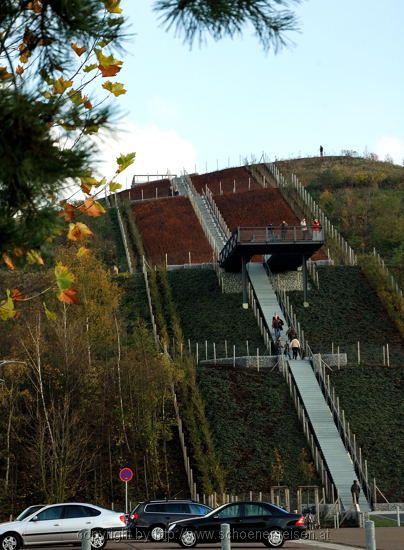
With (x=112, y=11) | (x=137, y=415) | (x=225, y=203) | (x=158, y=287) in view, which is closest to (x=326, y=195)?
(x=225, y=203)

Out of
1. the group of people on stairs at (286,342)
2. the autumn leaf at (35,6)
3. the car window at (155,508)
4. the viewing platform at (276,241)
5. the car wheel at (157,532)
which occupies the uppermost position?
the viewing platform at (276,241)

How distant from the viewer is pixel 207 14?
1003 centimetres

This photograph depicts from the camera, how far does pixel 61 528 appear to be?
30062 millimetres

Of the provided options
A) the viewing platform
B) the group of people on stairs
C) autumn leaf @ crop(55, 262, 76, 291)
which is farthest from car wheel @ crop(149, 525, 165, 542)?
the viewing platform

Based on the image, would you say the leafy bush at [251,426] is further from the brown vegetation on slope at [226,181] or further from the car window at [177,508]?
the brown vegetation on slope at [226,181]

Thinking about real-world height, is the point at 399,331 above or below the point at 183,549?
above

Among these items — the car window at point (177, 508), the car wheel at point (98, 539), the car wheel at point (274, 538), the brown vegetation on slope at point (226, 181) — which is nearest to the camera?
the car wheel at point (274, 538)

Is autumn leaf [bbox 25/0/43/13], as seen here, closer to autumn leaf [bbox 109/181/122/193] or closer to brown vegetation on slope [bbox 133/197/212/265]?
autumn leaf [bbox 109/181/122/193]

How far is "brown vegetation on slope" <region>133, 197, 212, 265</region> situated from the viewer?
258 feet

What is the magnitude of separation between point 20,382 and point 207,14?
38.7 m

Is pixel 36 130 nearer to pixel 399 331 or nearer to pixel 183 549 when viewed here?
pixel 183 549

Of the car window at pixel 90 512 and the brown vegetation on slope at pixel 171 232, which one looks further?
the brown vegetation on slope at pixel 171 232

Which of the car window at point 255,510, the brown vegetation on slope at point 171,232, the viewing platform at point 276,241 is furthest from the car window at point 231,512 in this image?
the brown vegetation on slope at point 171,232

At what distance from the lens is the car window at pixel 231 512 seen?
29984mm
